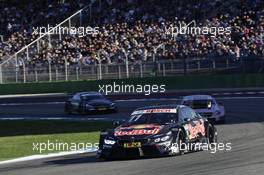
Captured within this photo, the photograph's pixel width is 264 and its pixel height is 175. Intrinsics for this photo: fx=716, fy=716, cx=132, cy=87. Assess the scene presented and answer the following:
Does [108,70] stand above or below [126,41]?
below

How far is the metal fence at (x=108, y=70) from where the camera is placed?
40.9m

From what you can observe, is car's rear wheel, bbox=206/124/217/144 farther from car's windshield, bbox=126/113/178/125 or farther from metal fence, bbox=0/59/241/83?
metal fence, bbox=0/59/241/83

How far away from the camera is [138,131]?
15.7 meters

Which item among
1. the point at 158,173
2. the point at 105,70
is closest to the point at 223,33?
the point at 105,70

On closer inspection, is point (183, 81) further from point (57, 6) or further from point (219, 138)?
point (219, 138)

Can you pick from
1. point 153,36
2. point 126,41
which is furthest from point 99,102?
point 126,41

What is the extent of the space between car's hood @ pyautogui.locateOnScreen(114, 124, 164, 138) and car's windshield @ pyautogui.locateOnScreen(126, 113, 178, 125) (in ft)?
1.15

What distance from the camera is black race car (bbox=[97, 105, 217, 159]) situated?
611 inches

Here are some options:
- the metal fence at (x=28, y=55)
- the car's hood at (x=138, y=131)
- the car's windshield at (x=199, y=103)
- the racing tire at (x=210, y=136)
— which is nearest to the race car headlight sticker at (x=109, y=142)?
A: the car's hood at (x=138, y=131)

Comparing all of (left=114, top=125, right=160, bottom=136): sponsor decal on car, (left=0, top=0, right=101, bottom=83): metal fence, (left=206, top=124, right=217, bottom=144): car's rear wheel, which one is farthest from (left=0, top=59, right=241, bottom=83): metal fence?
(left=114, top=125, right=160, bottom=136): sponsor decal on car

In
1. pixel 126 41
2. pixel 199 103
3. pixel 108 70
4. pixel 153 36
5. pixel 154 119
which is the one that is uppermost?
pixel 153 36

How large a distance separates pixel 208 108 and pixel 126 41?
18.3m

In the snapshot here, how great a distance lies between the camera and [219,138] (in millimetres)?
20016

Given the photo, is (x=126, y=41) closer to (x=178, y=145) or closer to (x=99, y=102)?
(x=99, y=102)
